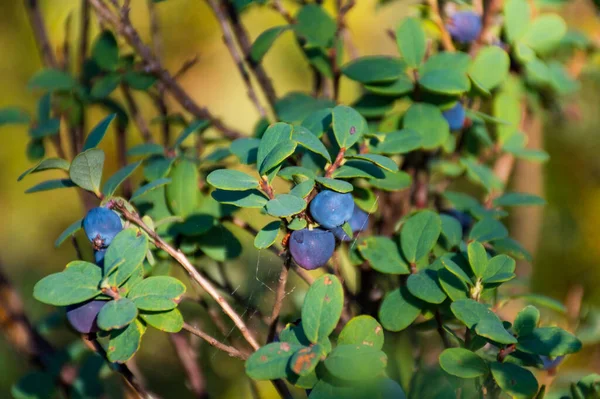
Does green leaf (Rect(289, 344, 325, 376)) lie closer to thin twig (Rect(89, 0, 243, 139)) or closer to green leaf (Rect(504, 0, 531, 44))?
thin twig (Rect(89, 0, 243, 139))

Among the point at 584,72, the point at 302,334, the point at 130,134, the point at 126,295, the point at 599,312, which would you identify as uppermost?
the point at 126,295

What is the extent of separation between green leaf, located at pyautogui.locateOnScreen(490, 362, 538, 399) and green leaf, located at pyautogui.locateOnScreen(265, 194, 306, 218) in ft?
0.84

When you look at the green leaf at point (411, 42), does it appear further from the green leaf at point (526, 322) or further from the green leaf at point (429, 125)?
the green leaf at point (526, 322)

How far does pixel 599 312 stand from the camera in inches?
42.2

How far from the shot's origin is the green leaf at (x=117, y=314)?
0.59m

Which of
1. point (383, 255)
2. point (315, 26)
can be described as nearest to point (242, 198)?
point (383, 255)

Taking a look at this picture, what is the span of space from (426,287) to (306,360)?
7.9 inches

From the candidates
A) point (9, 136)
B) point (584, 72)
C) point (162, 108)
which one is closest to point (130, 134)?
point (9, 136)

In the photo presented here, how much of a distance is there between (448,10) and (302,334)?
2.33 ft

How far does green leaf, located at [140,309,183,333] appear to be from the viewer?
65 centimetres

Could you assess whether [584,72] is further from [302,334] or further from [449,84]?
[302,334]

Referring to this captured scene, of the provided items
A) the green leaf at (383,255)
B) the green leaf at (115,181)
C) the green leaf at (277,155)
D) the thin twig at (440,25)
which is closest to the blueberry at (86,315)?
the green leaf at (115,181)

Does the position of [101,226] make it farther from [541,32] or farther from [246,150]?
[541,32]

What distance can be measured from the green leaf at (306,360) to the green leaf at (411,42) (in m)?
0.47
